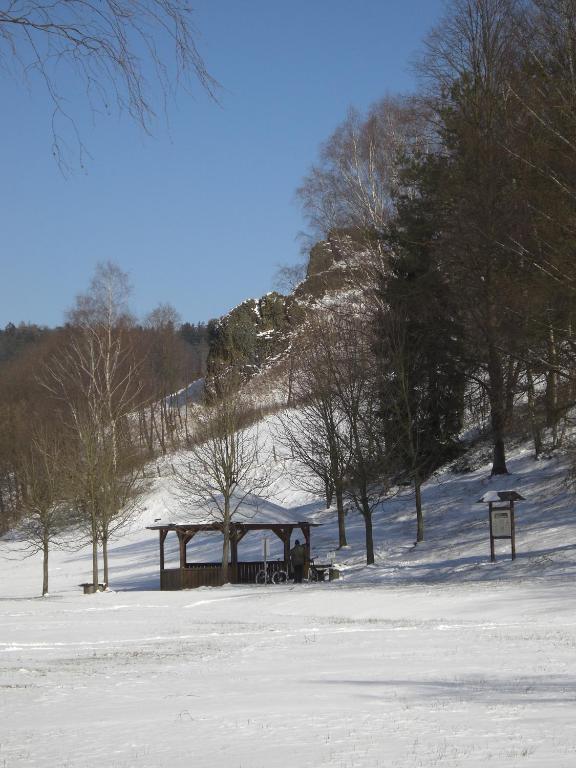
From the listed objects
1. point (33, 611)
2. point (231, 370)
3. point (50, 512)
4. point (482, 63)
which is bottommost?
point (33, 611)

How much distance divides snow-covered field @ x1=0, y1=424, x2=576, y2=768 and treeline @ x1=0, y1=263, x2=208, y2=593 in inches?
248

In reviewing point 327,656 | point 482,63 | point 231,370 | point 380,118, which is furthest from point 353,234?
point 327,656

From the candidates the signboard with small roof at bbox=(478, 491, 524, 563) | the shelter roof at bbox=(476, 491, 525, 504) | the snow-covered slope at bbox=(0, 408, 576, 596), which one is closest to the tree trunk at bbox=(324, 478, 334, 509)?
the snow-covered slope at bbox=(0, 408, 576, 596)

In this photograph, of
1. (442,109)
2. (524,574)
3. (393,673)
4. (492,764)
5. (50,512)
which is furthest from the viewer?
(50,512)

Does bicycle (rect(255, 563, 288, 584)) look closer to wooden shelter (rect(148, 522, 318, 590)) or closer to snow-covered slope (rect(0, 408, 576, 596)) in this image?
wooden shelter (rect(148, 522, 318, 590))

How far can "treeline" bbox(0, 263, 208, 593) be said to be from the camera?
1436 inches

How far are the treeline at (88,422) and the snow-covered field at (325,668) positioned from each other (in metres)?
6.30

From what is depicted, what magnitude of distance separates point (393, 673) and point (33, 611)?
1648 cm

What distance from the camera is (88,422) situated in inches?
1494

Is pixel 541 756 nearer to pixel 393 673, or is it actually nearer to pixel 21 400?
pixel 393 673

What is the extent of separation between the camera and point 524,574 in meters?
25.2

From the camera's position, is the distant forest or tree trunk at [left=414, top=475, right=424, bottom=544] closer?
the distant forest

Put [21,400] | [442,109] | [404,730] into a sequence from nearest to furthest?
[404,730]
[442,109]
[21,400]

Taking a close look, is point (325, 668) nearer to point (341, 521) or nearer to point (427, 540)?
point (427, 540)
